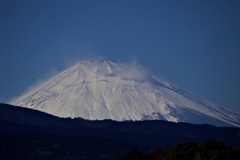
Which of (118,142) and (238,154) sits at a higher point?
(118,142)

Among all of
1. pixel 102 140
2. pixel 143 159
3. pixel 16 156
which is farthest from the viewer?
pixel 102 140

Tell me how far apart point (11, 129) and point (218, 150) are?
11670 cm

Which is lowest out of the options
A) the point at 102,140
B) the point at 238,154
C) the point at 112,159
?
the point at 238,154

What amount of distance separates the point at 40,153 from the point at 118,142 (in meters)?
23.7

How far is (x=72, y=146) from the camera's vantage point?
559ft

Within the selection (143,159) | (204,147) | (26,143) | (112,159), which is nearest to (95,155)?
(112,159)

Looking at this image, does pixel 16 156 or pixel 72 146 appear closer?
pixel 16 156

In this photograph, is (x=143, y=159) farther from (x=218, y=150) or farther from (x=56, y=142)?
(x=56, y=142)

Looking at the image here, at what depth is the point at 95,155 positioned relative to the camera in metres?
164

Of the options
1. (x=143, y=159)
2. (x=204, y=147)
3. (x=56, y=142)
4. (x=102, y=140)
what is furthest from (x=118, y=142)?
(x=204, y=147)

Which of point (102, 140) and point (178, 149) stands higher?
point (102, 140)

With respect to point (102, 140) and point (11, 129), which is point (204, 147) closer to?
point (102, 140)

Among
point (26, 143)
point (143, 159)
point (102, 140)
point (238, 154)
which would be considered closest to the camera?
point (238, 154)

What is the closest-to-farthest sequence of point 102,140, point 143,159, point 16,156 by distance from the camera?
point 143,159, point 16,156, point 102,140
